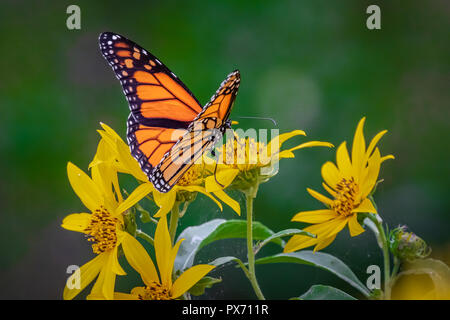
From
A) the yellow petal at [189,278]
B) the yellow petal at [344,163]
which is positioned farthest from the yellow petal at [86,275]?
the yellow petal at [344,163]

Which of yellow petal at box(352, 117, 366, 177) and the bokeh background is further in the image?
the bokeh background

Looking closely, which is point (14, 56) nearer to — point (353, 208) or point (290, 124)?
point (290, 124)

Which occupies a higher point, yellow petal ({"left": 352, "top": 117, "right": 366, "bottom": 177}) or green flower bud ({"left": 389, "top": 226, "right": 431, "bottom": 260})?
yellow petal ({"left": 352, "top": 117, "right": 366, "bottom": 177})

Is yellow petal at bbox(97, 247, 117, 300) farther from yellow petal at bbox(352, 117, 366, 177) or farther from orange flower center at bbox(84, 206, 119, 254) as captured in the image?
yellow petal at bbox(352, 117, 366, 177)

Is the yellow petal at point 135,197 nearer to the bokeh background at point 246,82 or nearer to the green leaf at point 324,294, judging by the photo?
the green leaf at point 324,294

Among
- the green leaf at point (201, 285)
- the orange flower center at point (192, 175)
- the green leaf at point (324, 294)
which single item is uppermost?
the orange flower center at point (192, 175)

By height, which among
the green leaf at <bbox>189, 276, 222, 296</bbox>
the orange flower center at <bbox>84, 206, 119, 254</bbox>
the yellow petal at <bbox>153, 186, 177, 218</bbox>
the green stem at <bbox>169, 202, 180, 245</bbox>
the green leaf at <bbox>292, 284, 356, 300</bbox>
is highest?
the yellow petal at <bbox>153, 186, 177, 218</bbox>

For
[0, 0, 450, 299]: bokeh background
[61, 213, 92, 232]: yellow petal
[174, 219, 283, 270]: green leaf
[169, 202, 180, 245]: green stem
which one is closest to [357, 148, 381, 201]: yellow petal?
[174, 219, 283, 270]: green leaf
